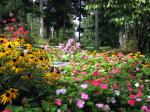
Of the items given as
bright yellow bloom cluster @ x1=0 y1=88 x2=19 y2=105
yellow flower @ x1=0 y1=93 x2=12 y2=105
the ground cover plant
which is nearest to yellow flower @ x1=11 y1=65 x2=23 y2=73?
the ground cover plant

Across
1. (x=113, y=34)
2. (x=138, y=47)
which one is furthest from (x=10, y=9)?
(x=113, y=34)

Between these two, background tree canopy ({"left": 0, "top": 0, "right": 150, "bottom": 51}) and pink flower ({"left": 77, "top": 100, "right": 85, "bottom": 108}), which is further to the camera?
background tree canopy ({"left": 0, "top": 0, "right": 150, "bottom": 51})

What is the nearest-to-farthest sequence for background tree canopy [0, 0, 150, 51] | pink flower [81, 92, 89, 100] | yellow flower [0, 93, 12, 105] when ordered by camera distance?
yellow flower [0, 93, 12, 105] → pink flower [81, 92, 89, 100] → background tree canopy [0, 0, 150, 51]

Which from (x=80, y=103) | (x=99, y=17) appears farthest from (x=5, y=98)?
(x=99, y=17)

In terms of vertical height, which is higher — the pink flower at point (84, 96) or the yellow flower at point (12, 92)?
the yellow flower at point (12, 92)

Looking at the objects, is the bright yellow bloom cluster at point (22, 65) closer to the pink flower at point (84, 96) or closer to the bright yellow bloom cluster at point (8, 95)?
the bright yellow bloom cluster at point (8, 95)

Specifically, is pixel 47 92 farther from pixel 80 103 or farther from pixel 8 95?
pixel 8 95

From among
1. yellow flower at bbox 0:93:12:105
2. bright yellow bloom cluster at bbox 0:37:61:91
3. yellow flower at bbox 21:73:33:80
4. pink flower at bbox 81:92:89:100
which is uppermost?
bright yellow bloom cluster at bbox 0:37:61:91

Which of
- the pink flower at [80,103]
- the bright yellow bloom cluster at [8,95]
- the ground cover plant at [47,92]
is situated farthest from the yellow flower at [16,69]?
the pink flower at [80,103]

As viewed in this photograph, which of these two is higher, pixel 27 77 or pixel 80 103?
pixel 27 77

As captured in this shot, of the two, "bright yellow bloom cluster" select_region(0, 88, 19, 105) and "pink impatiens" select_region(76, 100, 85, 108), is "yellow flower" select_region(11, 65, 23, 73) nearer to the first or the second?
"bright yellow bloom cluster" select_region(0, 88, 19, 105)

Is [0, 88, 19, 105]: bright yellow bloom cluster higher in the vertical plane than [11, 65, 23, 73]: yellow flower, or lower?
lower

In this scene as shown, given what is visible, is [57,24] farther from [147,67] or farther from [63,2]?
[147,67]

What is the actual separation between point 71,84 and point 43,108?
1.33 meters
